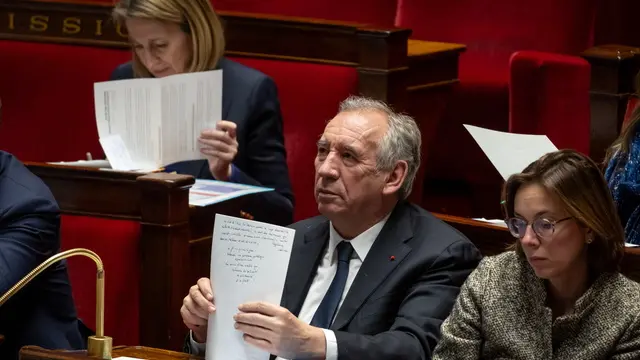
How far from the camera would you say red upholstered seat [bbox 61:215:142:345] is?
8.66ft

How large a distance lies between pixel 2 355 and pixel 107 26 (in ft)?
5.09

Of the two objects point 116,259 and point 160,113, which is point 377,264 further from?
point 160,113

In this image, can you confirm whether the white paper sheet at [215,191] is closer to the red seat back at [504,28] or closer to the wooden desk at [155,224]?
the wooden desk at [155,224]

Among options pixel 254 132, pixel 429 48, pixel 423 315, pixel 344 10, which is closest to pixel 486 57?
pixel 429 48

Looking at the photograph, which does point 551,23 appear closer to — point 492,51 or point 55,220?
point 492,51

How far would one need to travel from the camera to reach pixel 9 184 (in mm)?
2242

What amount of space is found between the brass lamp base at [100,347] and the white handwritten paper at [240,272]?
15 centimetres

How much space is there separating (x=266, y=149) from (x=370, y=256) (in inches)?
36.6

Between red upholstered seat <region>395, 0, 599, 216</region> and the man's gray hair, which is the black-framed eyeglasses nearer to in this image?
the man's gray hair

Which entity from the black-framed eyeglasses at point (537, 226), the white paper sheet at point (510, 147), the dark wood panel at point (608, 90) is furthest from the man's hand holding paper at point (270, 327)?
the dark wood panel at point (608, 90)

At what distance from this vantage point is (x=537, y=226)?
1.86 meters

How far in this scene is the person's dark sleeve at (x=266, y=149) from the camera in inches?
118

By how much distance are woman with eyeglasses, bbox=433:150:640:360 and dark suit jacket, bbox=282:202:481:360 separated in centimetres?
12

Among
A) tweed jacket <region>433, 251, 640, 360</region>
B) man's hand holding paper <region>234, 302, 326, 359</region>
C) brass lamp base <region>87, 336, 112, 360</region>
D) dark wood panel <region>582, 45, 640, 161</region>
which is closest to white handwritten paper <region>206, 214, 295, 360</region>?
man's hand holding paper <region>234, 302, 326, 359</region>
